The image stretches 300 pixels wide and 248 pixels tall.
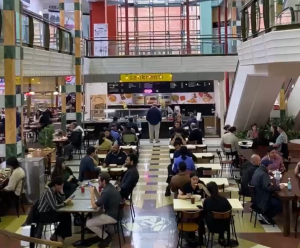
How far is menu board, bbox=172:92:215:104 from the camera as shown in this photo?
2489cm

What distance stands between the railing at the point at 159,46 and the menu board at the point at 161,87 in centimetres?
472

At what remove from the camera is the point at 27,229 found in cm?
786

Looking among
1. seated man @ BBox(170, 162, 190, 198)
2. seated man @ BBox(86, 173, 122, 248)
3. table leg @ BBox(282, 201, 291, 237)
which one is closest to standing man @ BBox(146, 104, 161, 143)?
seated man @ BBox(170, 162, 190, 198)

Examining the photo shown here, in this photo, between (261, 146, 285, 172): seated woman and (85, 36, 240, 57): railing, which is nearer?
(261, 146, 285, 172): seated woman

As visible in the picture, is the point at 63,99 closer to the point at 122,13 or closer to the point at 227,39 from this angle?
the point at 227,39

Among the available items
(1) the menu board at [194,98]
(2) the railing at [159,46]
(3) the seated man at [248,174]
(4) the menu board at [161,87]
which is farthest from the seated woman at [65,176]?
(1) the menu board at [194,98]

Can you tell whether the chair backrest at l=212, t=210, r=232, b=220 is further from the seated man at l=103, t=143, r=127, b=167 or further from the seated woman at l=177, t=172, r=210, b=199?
the seated man at l=103, t=143, r=127, b=167

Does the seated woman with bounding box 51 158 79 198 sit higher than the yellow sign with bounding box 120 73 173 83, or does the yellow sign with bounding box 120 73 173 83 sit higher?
the yellow sign with bounding box 120 73 173 83

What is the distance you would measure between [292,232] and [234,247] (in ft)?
4.68

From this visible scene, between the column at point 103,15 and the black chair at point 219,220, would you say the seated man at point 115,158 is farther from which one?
the column at point 103,15

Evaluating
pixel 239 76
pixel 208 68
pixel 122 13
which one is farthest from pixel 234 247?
pixel 122 13

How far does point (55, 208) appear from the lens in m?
7.69

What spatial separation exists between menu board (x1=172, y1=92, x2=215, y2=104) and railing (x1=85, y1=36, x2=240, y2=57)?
5.30 meters

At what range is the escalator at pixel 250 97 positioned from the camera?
49.0 feet
